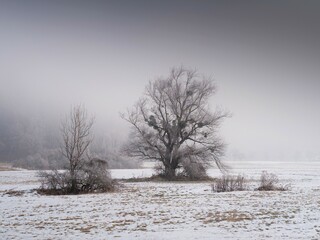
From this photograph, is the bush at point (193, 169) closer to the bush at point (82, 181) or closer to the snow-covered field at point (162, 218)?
the bush at point (82, 181)

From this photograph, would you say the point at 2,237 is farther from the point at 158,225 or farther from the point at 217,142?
the point at 217,142

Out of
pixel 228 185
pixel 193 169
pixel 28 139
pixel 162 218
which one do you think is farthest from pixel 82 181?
pixel 28 139

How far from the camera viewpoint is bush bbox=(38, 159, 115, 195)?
2650 centimetres

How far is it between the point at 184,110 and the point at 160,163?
6808mm

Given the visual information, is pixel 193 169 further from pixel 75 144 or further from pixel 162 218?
pixel 162 218

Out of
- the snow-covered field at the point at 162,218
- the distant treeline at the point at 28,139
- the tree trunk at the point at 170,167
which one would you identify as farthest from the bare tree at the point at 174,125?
the distant treeline at the point at 28,139

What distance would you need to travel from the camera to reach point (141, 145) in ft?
136

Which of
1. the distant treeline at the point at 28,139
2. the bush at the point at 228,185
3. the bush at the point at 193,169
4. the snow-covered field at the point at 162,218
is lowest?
the snow-covered field at the point at 162,218

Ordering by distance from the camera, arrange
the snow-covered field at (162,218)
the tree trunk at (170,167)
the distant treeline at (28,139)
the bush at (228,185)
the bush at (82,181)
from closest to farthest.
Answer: the snow-covered field at (162,218)
the bush at (228,185)
the bush at (82,181)
the tree trunk at (170,167)
the distant treeline at (28,139)

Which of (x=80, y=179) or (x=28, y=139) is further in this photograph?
(x=28, y=139)

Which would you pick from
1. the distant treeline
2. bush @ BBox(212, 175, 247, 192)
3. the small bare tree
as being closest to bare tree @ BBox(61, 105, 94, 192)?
the small bare tree

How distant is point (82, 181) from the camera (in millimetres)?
26844

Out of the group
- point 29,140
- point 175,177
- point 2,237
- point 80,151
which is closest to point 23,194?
point 80,151

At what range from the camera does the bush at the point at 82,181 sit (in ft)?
86.9
